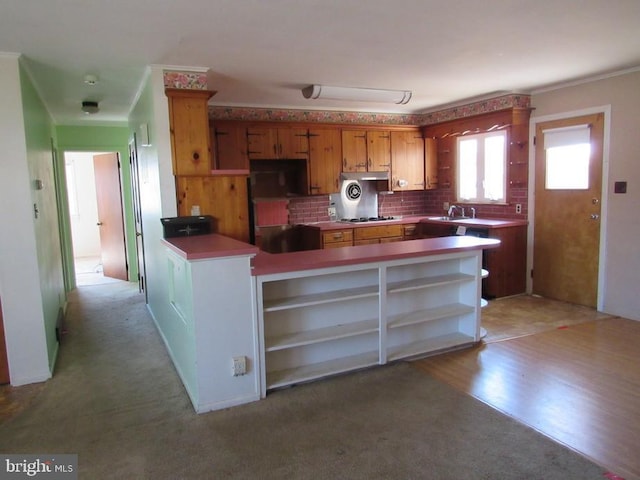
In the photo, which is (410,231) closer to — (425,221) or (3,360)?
(425,221)

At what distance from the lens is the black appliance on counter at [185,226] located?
362 centimetres

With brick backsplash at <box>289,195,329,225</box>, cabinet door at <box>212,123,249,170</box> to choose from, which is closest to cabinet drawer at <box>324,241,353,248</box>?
brick backsplash at <box>289,195,329,225</box>

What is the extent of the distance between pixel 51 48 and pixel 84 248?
25.6ft

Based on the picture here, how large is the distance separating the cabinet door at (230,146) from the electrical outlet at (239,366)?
295 cm

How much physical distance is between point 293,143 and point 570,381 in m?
3.91

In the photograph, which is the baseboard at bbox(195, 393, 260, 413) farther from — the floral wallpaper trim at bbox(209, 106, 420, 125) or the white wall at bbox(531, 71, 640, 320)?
the white wall at bbox(531, 71, 640, 320)

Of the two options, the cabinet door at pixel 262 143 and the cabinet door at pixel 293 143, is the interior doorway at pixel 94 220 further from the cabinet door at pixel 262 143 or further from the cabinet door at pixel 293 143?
the cabinet door at pixel 293 143

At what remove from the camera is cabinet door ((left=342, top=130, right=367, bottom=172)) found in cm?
596

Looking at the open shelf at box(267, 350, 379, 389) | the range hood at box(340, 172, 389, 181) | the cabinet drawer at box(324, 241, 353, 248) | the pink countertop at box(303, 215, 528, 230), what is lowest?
the open shelf at box(267, 350, 379, 389)

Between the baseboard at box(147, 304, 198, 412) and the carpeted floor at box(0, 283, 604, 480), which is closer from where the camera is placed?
the carpeted floor at box(0, 283, 604, 480)

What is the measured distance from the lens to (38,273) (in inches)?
131

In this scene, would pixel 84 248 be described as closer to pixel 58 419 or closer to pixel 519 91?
pixel 58 419

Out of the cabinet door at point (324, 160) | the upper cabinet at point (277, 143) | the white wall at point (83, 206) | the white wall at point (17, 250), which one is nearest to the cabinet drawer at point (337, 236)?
the cabinet door at point (324, 160)

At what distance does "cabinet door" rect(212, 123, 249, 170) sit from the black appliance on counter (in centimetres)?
161
